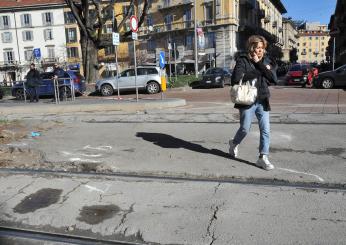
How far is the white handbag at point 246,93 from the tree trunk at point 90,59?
74.6 ft

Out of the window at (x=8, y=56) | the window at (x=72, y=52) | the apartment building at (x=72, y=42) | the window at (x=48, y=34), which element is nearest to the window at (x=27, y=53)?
the window at (x=8, y=56)

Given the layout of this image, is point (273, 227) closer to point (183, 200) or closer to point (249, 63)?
point (183, 200)

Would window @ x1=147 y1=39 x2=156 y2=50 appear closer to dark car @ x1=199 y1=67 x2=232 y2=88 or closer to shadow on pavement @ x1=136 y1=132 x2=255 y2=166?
dark car @ x1=199 y1=67 x2=232 y2=88

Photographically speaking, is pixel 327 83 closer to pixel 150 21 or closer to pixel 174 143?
pixel 174 143

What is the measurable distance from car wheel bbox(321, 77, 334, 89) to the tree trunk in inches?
569

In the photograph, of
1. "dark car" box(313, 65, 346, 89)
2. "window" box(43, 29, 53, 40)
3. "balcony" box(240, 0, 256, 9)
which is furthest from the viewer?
"window" box(43, 29, 53, 40)

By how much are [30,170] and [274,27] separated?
92.6 meters

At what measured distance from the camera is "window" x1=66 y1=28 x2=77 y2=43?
6994 cm

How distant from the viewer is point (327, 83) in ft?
68.6

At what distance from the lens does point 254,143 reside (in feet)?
23.2

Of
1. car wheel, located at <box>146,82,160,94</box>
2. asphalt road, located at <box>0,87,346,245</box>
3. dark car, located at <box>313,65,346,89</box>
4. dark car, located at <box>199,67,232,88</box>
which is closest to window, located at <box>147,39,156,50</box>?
dark car, located at <box>199,67,232,88</box>

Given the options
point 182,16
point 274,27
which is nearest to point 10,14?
point 182,16

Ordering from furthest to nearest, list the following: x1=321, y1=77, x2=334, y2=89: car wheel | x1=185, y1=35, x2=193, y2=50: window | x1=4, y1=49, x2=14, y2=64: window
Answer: x1=4, y1=49, x2=14, y2=64: window
x1=185, y1=35, x2=193, y2=50: window
x1=321, y1=77, x2=334, y2=89: car wheel

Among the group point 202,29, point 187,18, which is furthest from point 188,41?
point 187,18
